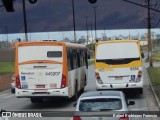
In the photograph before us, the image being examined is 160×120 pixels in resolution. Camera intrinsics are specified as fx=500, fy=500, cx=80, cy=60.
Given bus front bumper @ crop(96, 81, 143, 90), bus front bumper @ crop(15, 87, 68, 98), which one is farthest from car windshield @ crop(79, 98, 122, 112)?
bus front bumper @ crop(96, 81, 143, 90)

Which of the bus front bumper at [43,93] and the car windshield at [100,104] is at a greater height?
the car windshield at [100,104]

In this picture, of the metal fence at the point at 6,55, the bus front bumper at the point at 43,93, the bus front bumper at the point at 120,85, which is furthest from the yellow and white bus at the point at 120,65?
the metal fence at the point at 6,55

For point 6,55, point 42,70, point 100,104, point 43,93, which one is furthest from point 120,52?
point 6,55

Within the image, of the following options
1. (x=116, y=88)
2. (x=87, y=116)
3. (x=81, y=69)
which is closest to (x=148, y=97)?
(x=116, y=88)

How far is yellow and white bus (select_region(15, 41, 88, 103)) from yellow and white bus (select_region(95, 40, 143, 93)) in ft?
9.85

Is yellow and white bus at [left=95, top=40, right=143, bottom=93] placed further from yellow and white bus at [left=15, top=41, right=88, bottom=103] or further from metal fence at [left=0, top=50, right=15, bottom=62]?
metal fence at [left=0, top=50, right=15, bottom=62]

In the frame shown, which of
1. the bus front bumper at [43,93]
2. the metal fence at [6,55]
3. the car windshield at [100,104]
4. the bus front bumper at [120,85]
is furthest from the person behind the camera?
the metal fence at [6,55]

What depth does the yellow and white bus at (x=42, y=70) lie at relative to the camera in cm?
2400

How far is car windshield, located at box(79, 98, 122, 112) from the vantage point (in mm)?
12797

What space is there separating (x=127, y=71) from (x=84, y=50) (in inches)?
233

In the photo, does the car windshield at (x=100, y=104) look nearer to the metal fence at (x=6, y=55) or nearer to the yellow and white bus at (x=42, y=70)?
the yellow and white bus at (x=42, y=70)

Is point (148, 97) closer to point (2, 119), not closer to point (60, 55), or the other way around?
point (60, 55)

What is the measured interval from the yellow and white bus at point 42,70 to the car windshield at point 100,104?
35.9ft

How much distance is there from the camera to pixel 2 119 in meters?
9.79
